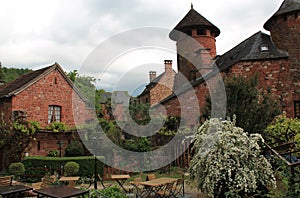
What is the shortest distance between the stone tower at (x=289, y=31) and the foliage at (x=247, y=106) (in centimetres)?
494

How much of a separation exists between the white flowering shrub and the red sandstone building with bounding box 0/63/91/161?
11.1 meters

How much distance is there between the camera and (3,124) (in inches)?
578

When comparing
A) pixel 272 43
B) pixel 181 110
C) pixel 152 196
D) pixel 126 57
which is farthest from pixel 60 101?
pixel 272 43

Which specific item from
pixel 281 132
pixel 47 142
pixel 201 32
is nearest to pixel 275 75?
pixel 281 132

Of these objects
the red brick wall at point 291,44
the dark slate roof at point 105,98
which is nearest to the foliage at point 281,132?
the red brick wall at point 291,44

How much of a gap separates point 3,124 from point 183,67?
13976 millimetres

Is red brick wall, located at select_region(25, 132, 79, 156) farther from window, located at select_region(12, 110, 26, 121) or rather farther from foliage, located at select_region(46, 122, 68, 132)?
window, located at select_region(12, 110, 26, 121)

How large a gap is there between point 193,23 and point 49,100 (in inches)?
461

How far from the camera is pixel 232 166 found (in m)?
6.45

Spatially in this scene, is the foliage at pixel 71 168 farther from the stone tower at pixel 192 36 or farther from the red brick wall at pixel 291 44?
the stone tower at pixel 192 36

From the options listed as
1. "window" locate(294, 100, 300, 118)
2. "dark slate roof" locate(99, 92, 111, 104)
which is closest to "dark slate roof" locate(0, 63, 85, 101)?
"dark slate roof" locate(99, 92, 111, 104)

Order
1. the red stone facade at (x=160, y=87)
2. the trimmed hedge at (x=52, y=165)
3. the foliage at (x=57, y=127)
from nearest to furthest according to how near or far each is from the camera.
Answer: the trimmed hedge at (x=52, y=165), the foliage at (x=57, y=127), the red stone facade at (x=160, y=87)

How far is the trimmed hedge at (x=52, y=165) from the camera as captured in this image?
514 inches

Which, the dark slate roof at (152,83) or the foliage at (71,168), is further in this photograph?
the dark slate roof at (152,83)
